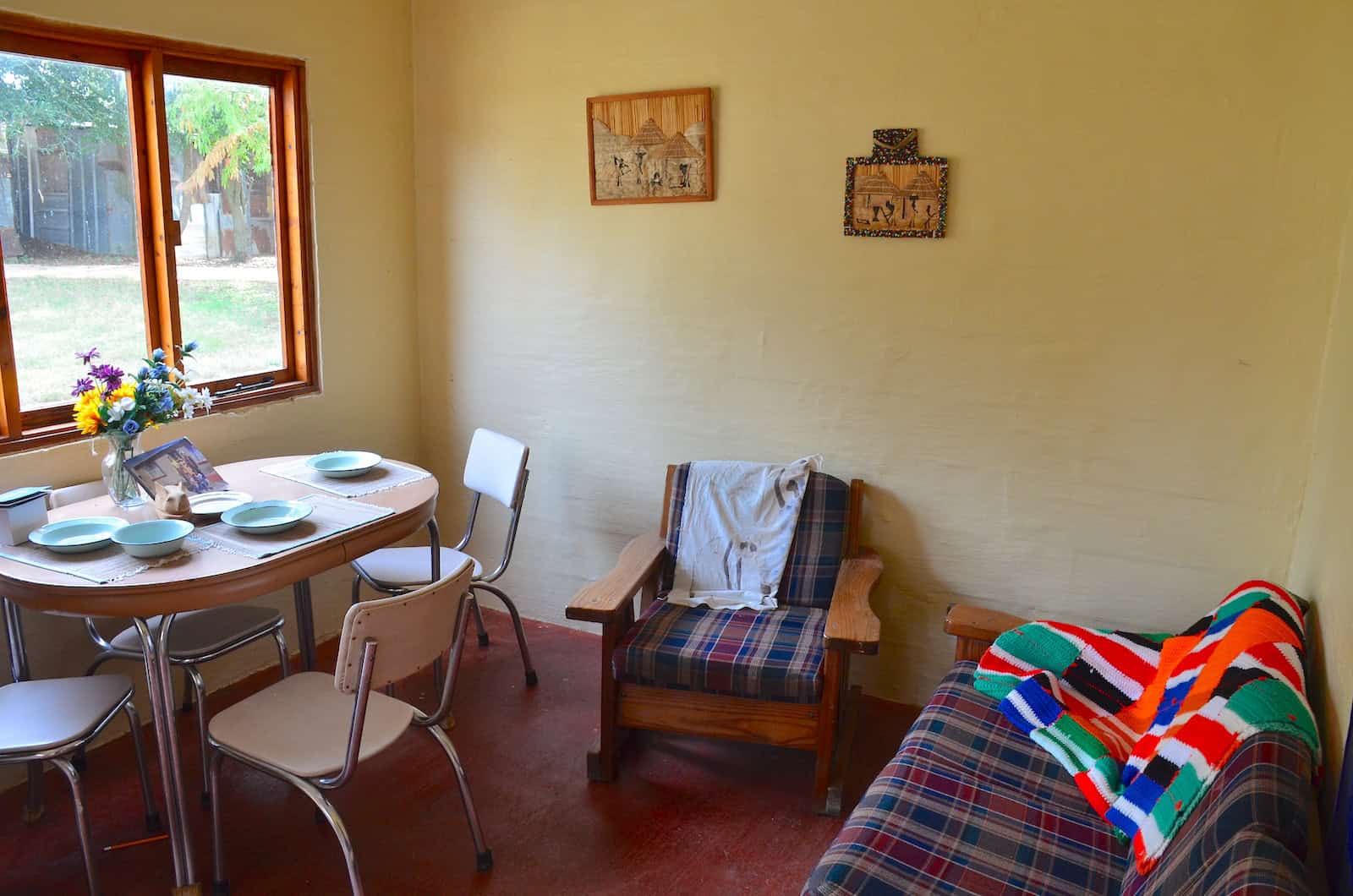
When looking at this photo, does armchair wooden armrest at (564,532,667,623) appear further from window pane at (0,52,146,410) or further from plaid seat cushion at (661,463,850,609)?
window pane at (0,52,146,410)

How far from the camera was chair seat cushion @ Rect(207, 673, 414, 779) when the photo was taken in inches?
82.7

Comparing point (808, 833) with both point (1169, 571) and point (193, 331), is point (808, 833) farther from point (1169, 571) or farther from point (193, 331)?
point (193, 331)

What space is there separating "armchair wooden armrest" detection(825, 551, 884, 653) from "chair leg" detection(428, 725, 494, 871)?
97 cm

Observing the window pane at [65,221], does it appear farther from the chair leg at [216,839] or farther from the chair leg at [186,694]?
the chair leg at [216,839]

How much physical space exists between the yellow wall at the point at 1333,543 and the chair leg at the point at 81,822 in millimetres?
2455

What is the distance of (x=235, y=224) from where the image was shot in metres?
3.15

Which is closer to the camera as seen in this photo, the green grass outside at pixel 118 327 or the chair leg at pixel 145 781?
the chair leg at pixel 145 781

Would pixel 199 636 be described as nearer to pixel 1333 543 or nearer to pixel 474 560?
pixel 474 560

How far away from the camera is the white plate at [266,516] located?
93.7 inches

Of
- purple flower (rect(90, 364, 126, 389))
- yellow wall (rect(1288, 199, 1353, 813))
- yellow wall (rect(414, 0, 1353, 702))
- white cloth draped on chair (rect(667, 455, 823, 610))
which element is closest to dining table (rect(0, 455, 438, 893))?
purple flower (rect(90, 364, 126, 389))

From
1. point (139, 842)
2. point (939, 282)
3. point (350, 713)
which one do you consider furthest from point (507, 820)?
point (939, 282)

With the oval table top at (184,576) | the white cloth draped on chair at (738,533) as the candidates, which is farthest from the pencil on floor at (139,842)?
the white cloth draped on chair at (738,533)

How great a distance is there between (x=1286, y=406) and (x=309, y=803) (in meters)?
2.80

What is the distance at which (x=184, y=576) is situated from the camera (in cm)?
210
